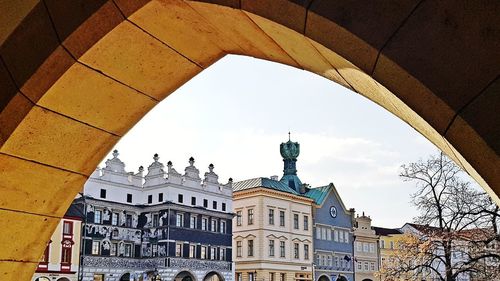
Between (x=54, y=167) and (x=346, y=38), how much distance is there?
236cm

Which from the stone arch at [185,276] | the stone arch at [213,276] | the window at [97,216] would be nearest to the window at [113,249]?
the window at [97,216]

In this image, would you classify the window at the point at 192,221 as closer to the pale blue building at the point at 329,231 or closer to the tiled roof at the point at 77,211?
the tiled roof at the point at 77,211

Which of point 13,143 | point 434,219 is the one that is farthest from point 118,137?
point 434,219

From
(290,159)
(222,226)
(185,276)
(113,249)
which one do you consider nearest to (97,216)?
(113,249)

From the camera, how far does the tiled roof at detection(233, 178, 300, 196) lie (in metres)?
60.8

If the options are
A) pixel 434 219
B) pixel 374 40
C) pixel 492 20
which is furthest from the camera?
pixel 434 219

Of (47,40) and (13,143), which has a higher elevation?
(47,40)

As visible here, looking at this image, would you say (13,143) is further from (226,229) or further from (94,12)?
(226,229)

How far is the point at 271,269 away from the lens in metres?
59.1

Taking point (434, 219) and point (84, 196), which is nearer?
point (434, 219)

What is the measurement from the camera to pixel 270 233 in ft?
196

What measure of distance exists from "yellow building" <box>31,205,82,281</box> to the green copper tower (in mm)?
31422

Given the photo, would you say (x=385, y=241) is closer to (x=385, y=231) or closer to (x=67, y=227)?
(x=385, y=231)

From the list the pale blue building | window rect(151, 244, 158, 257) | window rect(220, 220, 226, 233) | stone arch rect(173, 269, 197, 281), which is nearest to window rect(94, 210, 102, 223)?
window rect(151, 244, 158, 257)
